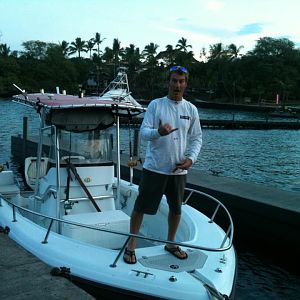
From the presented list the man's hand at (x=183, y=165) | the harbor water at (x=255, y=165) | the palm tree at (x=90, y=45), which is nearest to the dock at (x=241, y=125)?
the harbor water at (x=255, y=165)

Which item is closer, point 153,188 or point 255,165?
point 153,188

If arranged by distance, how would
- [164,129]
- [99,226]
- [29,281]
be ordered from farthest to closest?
1. [99,226]
2. [29,281]
3. [164,129]

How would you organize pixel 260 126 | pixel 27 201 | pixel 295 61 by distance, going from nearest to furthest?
1. pixel 27 201
2. pixel 260 126
3. pixel 295 61

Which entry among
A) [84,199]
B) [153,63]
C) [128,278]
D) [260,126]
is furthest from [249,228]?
[153,63]

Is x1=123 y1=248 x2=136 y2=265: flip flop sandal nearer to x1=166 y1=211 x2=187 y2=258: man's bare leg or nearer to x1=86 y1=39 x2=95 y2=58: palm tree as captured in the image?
x1=166 y1=211 x2=187 y2=258: man's bare leg

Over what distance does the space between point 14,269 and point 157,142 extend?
6.68 feet

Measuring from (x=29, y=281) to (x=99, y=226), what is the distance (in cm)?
131

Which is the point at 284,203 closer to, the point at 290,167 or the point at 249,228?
the point at 249,228

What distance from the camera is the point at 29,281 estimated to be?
4.38 metres

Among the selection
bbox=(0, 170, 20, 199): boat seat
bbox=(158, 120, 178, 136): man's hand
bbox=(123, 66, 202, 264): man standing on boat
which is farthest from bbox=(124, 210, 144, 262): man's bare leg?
bbox=(0, 170, 20, 199): boat seat

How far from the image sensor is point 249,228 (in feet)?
30.0

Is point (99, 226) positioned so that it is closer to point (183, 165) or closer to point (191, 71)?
point (183, 165)

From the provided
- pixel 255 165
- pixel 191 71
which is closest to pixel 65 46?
pixel 191 71

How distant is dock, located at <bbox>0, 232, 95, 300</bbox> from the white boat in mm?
258
